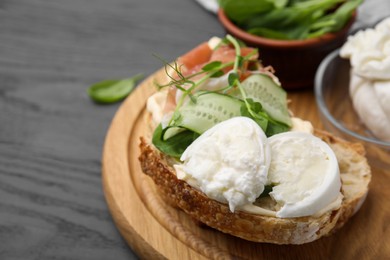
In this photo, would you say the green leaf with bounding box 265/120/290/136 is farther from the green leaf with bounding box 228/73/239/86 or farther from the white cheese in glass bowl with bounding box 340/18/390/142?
the white cheese in glass bowl with bounding box 340/18/390/142

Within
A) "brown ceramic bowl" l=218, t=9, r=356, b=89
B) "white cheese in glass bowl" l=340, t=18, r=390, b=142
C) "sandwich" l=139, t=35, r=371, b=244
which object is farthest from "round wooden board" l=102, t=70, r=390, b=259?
"brown ceramic bowl" l=218, t=9, r=356, b=89

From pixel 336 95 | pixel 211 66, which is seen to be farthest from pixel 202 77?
pixel 336 95

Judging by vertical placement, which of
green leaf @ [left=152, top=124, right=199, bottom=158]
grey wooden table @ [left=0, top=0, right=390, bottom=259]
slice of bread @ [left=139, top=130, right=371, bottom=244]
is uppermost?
green leaf @ [left=152, top=124, right=199, bottom=158]

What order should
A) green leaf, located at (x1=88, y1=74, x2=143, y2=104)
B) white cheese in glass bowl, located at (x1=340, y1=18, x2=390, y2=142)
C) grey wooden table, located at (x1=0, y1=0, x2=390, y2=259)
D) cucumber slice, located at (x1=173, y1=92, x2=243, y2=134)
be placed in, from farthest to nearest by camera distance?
green leaf, located at (x1=88, y1=74, x2=143, y2=104)
white cheese in glass bowl, located at (x1=340, y1=18, x2=390, y2=142)
grey wooden table, located at (x1=0, y1=0, x2=390, y2=259)
cucumber slice, located at (x1=173, y1=92, x2=243, y2=134)

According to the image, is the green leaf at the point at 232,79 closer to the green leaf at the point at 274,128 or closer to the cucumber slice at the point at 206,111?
the cucumber slice at the point at 206,111

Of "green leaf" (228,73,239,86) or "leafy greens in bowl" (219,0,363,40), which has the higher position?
"green leaf" (228,73,239,86)

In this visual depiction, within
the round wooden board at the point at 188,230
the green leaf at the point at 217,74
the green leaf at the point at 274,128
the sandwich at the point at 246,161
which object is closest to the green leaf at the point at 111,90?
the round wooden board at the point at 188,230

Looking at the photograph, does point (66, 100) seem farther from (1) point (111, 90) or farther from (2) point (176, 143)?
(2) point (176, 143)
